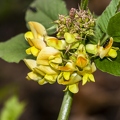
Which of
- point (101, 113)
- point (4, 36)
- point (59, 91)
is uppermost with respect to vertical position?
point (4, 36)

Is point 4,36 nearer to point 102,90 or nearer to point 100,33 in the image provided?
point 102,90

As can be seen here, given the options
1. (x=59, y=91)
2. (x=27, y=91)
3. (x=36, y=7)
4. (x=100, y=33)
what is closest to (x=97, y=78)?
(x=59, y=91)

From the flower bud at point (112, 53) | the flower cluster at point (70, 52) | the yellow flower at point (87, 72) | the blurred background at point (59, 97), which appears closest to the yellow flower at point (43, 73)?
the flower cluster at point (70, 52)

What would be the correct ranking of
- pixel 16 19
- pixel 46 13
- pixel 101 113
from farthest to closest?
pixel 16 19, pixel 101 113, pixel 46 13

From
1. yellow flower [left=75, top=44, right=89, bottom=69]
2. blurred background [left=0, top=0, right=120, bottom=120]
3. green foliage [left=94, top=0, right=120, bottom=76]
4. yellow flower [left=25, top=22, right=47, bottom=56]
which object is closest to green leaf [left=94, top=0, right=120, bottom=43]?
green foliage [left=94, top=0, right=120, bottom=76]

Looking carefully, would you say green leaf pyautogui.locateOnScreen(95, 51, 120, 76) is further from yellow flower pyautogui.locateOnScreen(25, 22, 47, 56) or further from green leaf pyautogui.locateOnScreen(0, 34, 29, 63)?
green leaf pyautogui.locateOnScreen(0, 34, 29, 63)

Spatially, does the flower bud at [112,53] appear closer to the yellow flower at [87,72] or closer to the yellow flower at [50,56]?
the yellow flower at [87,72]
